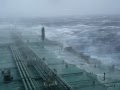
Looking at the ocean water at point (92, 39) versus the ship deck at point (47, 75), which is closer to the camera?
the ship deck at point (47, 75)

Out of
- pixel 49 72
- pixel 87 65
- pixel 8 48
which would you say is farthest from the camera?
pixel 8 48

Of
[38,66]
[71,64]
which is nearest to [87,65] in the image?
[71,64]

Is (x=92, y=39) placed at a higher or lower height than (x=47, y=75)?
higher

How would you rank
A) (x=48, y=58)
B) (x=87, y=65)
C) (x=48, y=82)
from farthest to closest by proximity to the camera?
1. (x=48, y=58)
2. (x=87, y=65)
3. (x=48, y=82)

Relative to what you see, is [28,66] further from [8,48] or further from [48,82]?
[8,48]

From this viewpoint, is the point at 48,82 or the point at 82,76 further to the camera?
the point at 82,76

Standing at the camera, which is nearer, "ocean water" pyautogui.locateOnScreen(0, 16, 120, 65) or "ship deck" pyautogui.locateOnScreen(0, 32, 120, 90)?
"ship deck" pyautogui.locateOnScreen(0, 32, 120, 90)

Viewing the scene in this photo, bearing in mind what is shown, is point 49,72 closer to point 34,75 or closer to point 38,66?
point 34,75

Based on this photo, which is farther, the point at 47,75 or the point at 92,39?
the point at 92,39

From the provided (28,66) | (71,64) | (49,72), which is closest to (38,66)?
(28,66)
